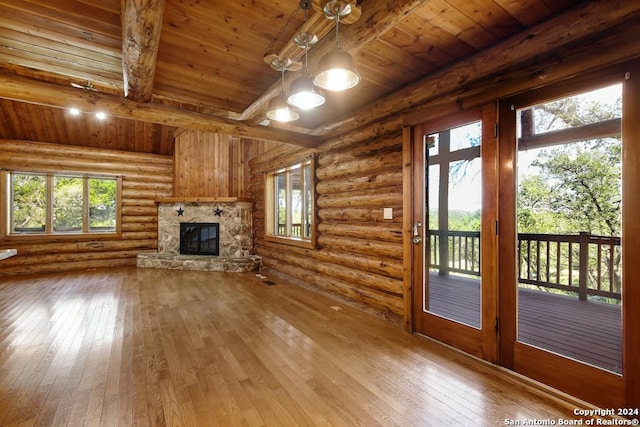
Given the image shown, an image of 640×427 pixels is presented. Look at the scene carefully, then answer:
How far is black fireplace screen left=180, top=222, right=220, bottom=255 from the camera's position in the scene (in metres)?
7.30

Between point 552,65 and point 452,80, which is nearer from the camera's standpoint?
point 552,65

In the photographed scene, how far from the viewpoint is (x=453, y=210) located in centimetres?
372

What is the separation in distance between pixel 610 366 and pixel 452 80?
9.34 feet

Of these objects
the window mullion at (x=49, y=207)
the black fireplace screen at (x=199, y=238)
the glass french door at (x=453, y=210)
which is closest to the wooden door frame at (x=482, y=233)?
the glass french door at (x=453, y=210)

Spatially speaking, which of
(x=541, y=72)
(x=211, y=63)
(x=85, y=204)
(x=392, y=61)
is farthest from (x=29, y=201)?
(x=541, y=72)

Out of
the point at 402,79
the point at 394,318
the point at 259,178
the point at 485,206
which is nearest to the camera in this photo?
the point at 485,206

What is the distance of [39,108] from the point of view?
19.9 ft

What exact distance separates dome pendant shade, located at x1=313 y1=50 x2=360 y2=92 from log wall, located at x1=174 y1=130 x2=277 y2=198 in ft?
17.8

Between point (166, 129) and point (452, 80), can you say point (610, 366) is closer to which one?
point (452, 80)

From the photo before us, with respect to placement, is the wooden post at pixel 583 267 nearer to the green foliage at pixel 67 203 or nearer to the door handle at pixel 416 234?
the door handle at pixel 416 234

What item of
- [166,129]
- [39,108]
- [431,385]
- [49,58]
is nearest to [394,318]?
[431,385]

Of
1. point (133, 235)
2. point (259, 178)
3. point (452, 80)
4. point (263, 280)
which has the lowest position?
point (263, 280)

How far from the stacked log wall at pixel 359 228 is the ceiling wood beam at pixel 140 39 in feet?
8.60

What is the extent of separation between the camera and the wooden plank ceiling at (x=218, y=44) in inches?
80.7
